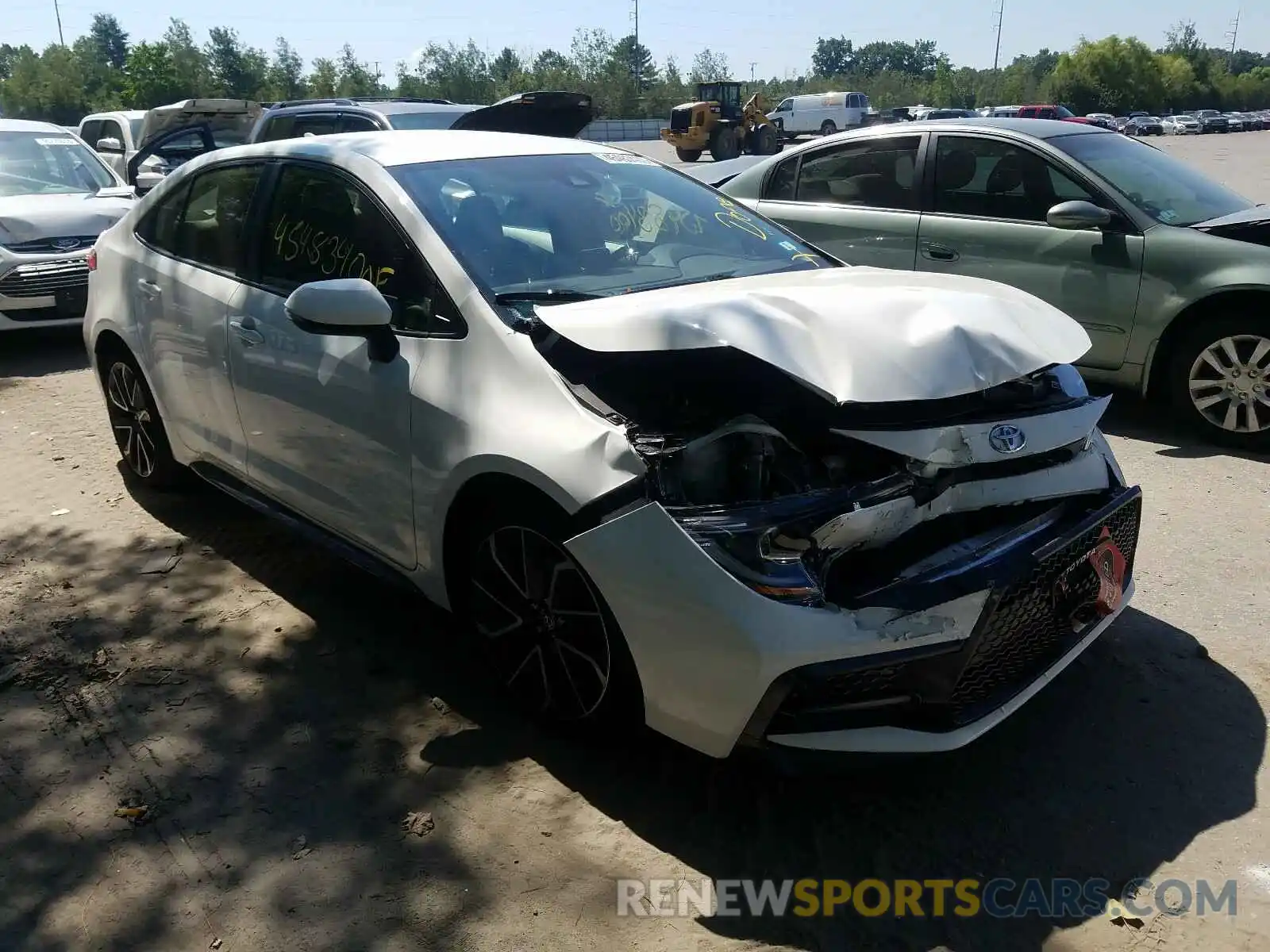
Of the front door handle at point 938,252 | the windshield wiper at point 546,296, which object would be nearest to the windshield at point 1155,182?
the front door handle at point 938,252

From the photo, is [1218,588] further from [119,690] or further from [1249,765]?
[119,690]

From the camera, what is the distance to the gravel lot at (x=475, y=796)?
254 cm

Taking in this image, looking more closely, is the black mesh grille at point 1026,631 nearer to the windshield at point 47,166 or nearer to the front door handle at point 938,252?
the front door handle at point 938,252

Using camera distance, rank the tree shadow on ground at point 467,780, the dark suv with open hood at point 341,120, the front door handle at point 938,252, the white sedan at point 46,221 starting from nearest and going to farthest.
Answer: the tree shadow on ground at point 467,780 < the front door handle at point 938,252 < the dark suv with open hood at point 341,120 < the white sedan at point 46,221

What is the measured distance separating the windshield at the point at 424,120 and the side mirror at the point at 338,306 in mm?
6823

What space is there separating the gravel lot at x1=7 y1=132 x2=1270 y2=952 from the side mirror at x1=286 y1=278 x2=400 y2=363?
4.03 feet

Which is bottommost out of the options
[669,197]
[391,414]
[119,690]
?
[119,690]

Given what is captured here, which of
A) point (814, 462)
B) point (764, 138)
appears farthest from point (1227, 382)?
point (764, 138)

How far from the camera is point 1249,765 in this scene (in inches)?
118

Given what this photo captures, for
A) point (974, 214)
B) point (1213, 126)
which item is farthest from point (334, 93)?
point (974, 214)

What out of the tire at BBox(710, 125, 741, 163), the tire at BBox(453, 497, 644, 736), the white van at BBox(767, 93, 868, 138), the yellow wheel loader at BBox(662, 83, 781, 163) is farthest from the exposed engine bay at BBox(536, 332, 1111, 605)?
the white van at BBox(767, 93, 868, 138)

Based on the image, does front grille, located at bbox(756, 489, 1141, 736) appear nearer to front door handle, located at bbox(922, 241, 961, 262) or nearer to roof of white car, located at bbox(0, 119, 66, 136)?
front door handle, located at bbox(922, 241, 961, 262)

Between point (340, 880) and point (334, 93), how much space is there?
83984 mm

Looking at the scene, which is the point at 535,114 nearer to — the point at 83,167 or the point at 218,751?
the point at 83,167
